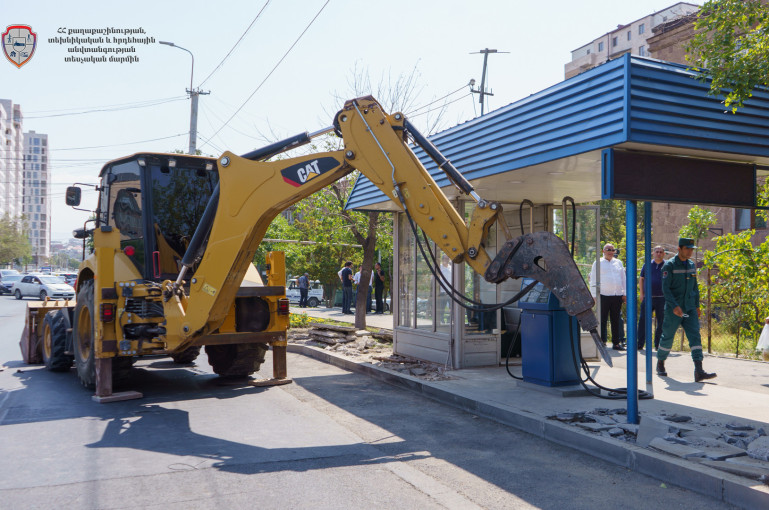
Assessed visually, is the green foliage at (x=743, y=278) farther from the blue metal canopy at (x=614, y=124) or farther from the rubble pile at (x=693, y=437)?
the rubble pile at (x=693, y=437)

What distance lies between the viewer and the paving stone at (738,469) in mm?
4500

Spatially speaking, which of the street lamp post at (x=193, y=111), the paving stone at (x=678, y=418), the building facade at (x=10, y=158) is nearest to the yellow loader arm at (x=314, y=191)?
the paving stone at (x=678, y=418)

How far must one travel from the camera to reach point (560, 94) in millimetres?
7109

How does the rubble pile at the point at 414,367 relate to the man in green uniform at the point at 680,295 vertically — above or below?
below

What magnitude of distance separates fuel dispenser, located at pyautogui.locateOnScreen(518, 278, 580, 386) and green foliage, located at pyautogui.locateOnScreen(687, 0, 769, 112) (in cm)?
305

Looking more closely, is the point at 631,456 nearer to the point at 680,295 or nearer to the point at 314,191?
the point at 314,191

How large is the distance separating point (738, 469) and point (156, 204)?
7253mm

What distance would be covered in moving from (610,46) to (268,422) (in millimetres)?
85779

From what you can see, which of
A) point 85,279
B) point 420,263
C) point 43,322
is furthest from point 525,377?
point 43,322

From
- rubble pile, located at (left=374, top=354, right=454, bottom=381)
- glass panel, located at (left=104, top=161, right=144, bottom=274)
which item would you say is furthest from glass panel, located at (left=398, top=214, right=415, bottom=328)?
glass panel, located at (left=104, top=161, right=144, bottom=274)

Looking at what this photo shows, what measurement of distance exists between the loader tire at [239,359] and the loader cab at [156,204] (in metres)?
1.60

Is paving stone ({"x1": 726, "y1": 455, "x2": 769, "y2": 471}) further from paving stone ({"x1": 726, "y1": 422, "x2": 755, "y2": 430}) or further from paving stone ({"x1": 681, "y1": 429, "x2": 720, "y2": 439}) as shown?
paving stone ({"x1": 726, "y1": 422, "x2": 755, "y2": 430})

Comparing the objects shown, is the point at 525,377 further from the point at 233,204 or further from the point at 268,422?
the point at 233,204

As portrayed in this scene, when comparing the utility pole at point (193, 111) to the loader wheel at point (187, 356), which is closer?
the loader wheel at point (187, 356)
